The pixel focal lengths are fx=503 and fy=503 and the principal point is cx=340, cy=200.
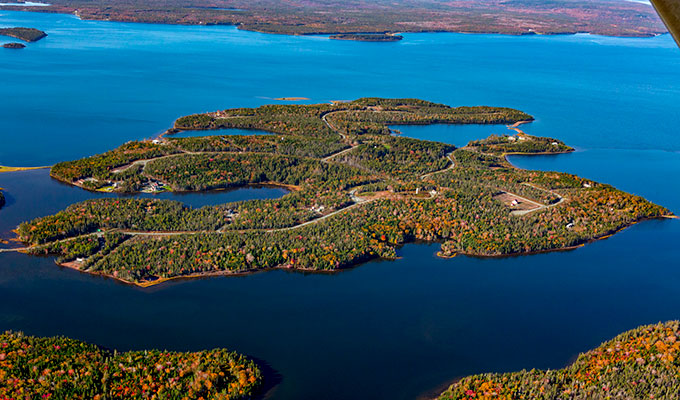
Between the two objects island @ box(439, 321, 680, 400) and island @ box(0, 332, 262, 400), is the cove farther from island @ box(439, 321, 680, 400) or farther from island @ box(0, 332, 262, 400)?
island @ box(439, 321, 680, 400)

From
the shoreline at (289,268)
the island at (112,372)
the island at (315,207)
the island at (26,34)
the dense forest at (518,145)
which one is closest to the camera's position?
the island at (112,372)

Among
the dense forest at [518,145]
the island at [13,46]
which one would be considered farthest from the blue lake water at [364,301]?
the island at [13,46]

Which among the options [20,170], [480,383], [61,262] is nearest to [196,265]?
[61,262]

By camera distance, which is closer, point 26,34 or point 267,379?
point 267,379

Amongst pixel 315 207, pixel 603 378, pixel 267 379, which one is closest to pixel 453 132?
pixel 315 207

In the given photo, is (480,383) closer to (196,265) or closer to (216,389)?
(216,389)

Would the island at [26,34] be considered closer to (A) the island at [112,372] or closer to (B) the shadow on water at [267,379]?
(A) the island at [112,372]

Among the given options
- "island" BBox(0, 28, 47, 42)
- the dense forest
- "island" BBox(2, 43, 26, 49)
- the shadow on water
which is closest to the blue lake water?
the shadow on water

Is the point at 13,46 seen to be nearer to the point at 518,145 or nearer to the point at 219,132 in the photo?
the point at 219,132
